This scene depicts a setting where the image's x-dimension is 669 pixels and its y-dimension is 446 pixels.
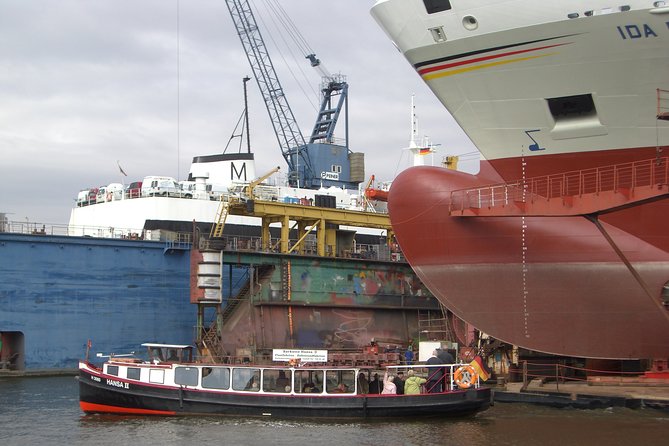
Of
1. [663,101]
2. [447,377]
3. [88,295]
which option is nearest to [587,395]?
[447,377]

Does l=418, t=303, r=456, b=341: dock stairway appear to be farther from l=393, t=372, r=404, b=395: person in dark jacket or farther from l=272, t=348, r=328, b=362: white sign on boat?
l=393, t=372, r=404, b=395: person in dark jacket

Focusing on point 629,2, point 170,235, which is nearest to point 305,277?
point 170,235

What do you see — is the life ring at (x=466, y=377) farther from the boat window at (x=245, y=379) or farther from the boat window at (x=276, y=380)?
the boat window at (x=245, y=379)

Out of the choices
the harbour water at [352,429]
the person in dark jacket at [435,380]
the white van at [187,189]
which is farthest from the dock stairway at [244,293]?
the person in dark jacket at [435,380]

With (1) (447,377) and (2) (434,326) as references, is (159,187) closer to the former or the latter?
(2) (434,326)

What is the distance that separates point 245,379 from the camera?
1098 inches

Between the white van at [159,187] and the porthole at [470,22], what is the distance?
25579 millimetres

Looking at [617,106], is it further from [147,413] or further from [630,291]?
[147,413]

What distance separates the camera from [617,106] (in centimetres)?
2550

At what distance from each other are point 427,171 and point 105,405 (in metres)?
13.0

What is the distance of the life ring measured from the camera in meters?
26.7

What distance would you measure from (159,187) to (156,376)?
69.5 ft

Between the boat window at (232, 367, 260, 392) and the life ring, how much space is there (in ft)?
20.5

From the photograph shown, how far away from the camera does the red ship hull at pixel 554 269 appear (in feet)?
85.8
